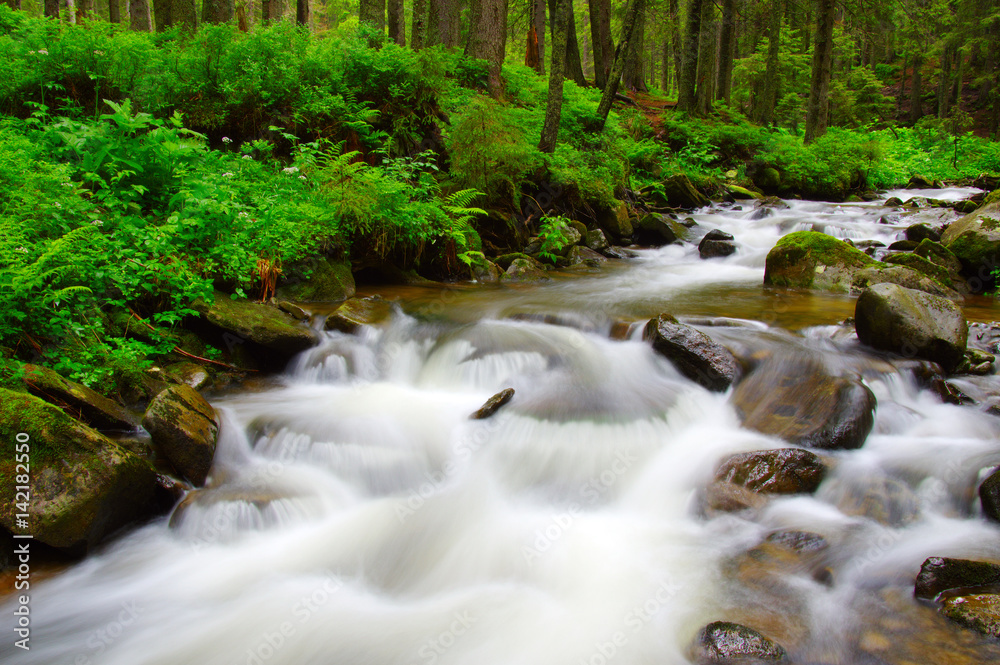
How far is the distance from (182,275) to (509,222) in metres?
6.05

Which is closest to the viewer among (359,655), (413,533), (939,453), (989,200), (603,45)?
(359,655)

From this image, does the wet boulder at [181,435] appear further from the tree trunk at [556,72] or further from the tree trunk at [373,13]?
the tree trunk at [373,13]

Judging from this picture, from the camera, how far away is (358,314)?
718 centimetres

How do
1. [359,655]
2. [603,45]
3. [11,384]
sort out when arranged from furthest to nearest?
[603,45], [11,384], [359,655]

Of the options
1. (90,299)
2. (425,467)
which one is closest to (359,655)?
(425,467)

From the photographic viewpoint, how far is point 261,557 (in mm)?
4129

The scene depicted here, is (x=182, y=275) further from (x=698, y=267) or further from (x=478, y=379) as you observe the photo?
(x=698, y=267)

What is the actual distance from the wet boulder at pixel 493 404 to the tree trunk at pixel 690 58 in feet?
55.0

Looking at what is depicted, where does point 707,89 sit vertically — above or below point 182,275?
above

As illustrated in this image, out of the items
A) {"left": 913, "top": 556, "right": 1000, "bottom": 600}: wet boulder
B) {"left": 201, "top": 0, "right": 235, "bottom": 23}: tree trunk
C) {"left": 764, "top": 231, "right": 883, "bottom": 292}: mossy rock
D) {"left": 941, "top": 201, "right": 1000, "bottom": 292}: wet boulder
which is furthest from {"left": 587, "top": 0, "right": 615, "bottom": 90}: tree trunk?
{"left": 913, "top": 556, "right": 1000, "bottom": 600}: wet boulder

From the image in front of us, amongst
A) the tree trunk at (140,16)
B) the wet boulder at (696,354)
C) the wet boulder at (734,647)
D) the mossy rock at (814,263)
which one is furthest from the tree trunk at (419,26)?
the wet boulder at (734,647)

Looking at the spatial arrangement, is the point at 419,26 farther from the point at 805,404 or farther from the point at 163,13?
the point at 805,404

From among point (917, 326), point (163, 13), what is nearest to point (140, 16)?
point (163, 13)

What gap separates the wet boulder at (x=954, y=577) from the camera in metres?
3.47
